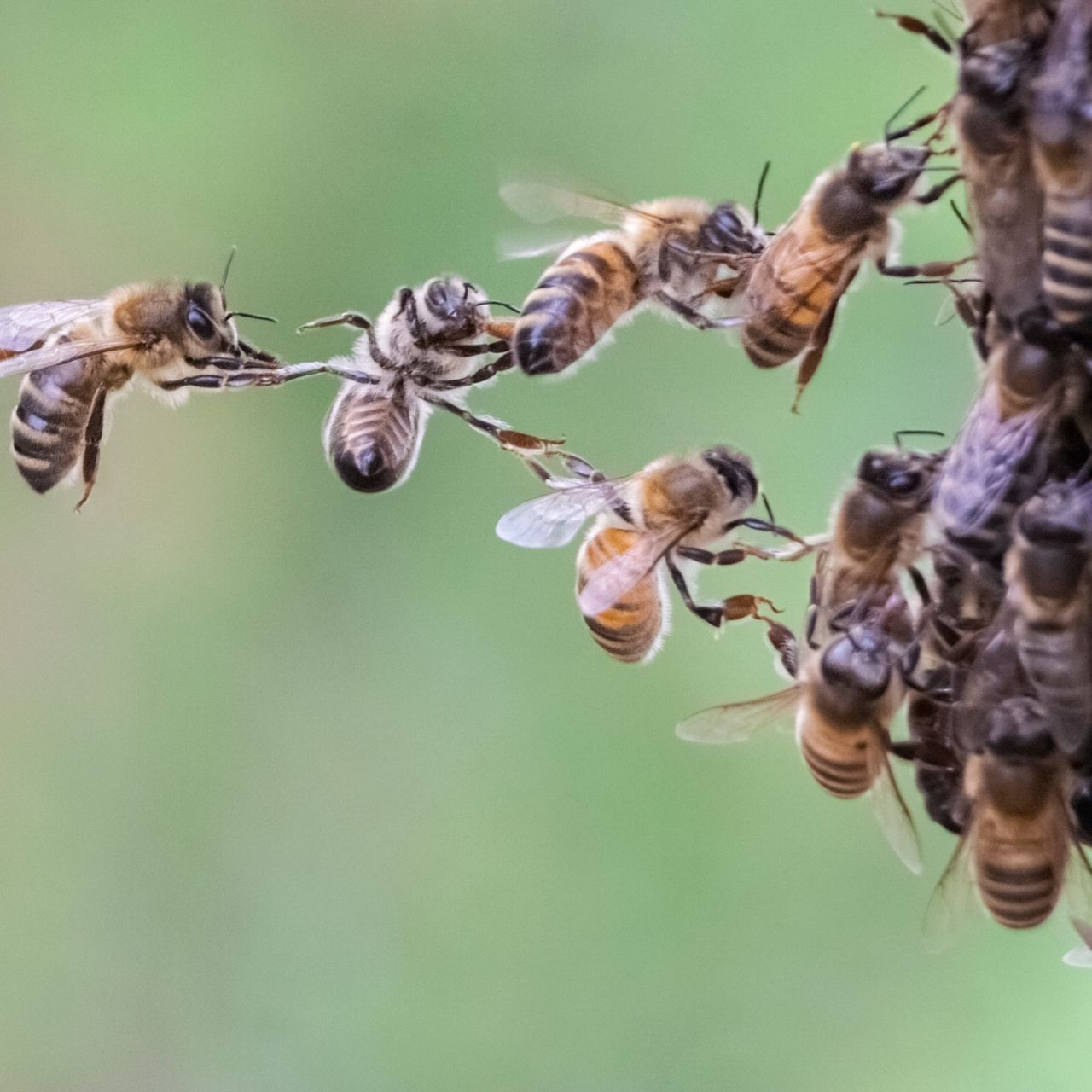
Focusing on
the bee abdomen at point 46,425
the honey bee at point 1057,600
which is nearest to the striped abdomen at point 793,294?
the honey bee at point 1057,600

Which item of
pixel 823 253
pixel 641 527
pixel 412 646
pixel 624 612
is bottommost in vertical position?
pixel 412 646

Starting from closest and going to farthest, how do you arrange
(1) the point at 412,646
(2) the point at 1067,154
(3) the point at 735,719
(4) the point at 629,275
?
(2) the point at 1067,154 → (3) the point at 735,719 → (4) the point at 629,275 → (1) the point at 412,646

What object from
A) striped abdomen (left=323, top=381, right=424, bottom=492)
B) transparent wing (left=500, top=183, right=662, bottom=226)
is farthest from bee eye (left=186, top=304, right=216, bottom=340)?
transparent wing (left=500, top=183, right=662, bottom=226)

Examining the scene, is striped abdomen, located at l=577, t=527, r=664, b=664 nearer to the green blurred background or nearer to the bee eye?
the bee eye

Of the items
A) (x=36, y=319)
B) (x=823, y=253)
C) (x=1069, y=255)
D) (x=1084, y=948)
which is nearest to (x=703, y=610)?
(x=823, y=253)

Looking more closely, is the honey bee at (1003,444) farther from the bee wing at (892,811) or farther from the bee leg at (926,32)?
the bee wing at (892,811)

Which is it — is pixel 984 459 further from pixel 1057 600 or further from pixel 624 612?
pixel 624 612

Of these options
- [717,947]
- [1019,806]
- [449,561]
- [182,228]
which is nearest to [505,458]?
[449,561]
